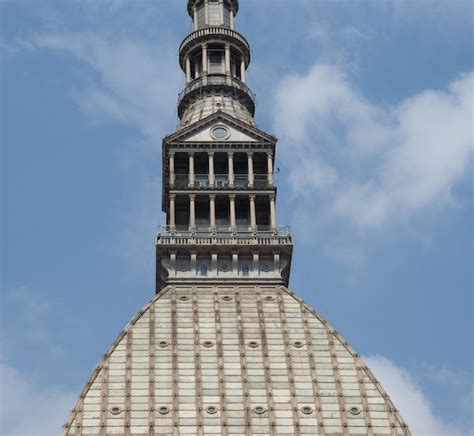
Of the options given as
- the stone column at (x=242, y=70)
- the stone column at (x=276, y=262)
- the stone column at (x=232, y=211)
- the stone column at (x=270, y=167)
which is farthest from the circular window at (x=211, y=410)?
the stone column at (x=242, y=70)

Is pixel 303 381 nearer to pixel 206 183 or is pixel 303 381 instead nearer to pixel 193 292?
pixel 193 292

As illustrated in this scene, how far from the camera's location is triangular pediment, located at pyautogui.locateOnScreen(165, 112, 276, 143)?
4382 inches

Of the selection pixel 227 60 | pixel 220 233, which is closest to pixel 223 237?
pixel 220 233

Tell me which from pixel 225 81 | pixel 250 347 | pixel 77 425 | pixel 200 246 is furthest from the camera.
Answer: pixel 225 81

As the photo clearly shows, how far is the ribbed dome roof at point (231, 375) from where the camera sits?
8975 cm

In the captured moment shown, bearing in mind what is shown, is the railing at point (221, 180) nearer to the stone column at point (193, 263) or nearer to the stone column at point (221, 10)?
the stone column at point (193, 263)

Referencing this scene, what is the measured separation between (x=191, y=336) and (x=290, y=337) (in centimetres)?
708

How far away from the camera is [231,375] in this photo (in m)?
93.6

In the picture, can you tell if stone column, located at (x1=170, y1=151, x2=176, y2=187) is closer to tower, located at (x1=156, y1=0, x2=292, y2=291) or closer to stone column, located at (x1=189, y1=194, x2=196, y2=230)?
tower, located at (x1=156, y1=0, x2=292, y2=291)

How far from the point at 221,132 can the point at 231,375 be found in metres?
25.5

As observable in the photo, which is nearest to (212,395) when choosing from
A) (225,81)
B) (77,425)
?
(77,425)

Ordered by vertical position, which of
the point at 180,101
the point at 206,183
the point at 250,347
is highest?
the point at 180,101

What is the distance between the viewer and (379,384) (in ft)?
309

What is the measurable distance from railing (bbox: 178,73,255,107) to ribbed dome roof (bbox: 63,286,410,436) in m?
23.0
